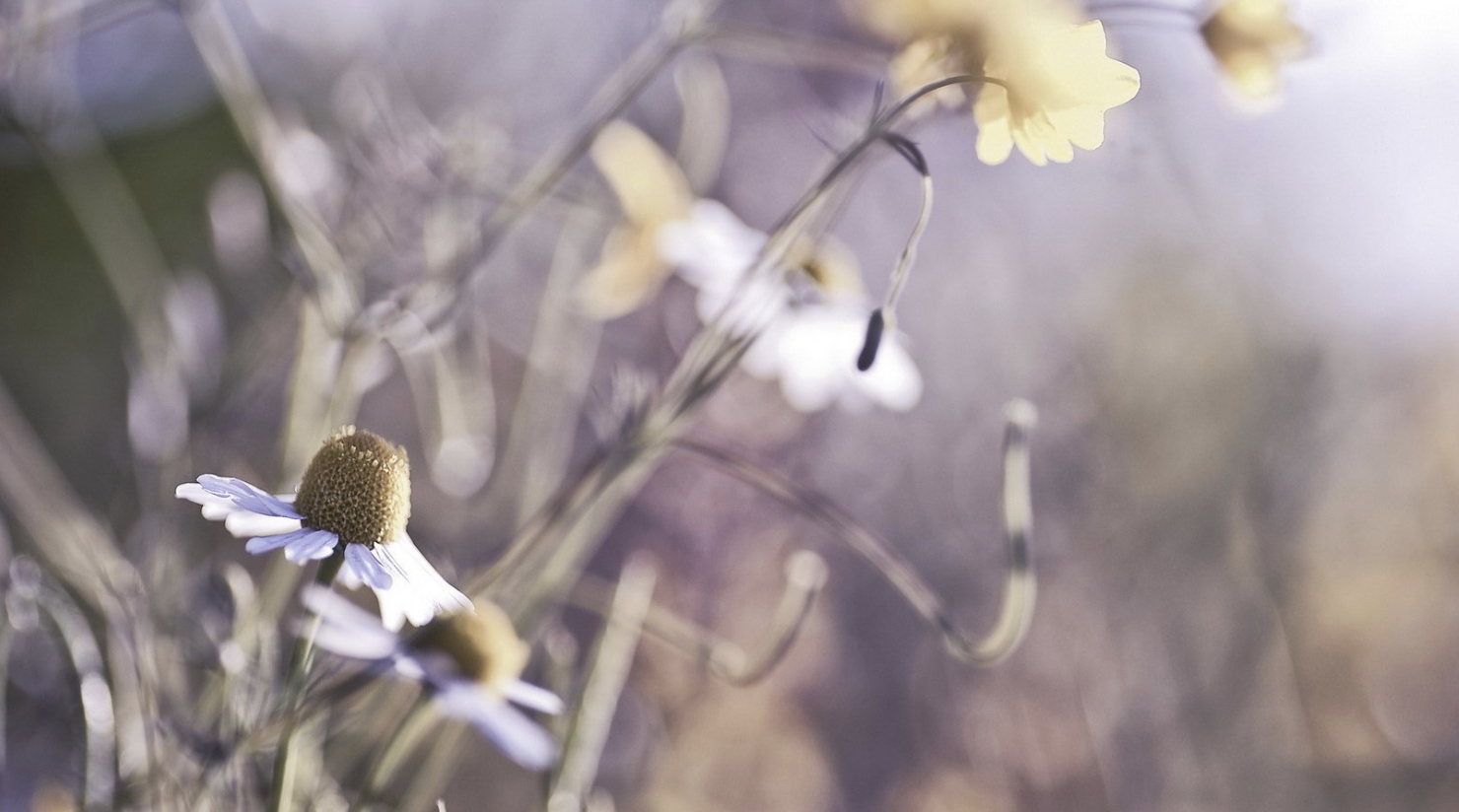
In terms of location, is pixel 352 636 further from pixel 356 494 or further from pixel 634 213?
pixel 634 213

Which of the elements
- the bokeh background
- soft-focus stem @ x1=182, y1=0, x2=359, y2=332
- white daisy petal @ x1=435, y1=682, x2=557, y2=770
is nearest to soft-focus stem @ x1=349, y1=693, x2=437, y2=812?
white daisy petal @ x1=435, y1=682, x2=557, y2=770

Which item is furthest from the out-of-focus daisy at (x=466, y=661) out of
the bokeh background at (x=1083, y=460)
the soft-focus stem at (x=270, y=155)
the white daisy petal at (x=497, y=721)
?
the bokeh background at (x=1083, y=460)

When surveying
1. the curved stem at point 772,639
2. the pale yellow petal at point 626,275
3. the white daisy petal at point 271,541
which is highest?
the white daisy petal at point 271,541

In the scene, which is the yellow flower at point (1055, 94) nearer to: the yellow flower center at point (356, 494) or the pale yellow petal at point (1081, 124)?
the pale yellow petal at point (1081, 124)

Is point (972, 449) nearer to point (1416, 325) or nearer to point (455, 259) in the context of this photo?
point (1416, 325)

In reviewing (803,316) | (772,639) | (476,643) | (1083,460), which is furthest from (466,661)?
(1083,460)

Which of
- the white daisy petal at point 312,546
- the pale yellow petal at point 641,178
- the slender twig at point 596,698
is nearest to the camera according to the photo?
the white daisy petal at point 312,546
